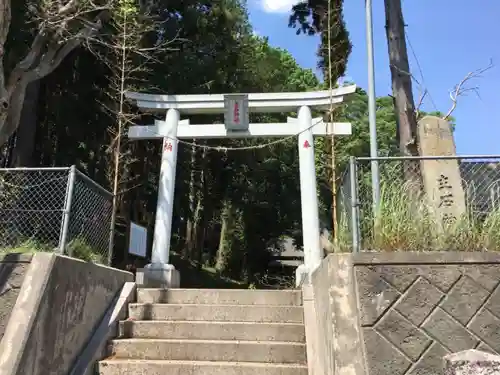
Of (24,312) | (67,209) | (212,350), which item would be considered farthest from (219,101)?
(24,312)

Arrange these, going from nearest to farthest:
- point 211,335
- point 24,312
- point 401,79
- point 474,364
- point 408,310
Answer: point 474,364 → point 408,310 → point 24,312 → point 211,335 → point 401,79

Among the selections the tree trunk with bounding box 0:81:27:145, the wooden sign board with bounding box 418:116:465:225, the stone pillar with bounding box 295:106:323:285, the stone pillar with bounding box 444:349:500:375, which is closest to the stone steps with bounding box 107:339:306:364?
the wooden sign board with bounding box 418:116:465:225

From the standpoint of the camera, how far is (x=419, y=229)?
3.95 m

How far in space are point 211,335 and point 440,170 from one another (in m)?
3.24

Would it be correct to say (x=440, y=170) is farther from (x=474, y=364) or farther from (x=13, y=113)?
(x=13, y=113)

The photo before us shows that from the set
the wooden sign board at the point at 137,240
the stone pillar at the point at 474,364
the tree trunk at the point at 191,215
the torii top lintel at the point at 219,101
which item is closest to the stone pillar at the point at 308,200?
the torii top lintel at the point at 219,101

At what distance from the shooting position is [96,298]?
495 centimetres

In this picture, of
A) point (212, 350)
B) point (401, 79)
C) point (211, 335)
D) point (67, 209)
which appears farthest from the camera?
point (401, 79)

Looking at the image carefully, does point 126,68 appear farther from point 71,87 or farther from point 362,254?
point 362,254

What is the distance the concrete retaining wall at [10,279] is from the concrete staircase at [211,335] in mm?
1046

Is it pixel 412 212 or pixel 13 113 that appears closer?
pixel 412 212

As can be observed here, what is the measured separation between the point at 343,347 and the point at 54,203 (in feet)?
10.9

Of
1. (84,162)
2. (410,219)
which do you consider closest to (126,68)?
(84,162)

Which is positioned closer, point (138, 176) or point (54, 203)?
point (54, 203)
